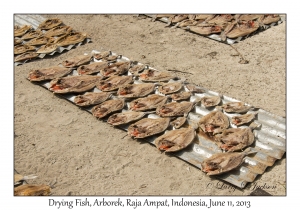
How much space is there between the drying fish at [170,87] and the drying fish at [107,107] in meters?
0.77

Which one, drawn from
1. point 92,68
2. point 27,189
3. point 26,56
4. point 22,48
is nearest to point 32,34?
point 22,48

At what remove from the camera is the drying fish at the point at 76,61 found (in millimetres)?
9359

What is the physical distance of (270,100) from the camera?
777cm

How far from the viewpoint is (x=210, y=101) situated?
24.8 feet

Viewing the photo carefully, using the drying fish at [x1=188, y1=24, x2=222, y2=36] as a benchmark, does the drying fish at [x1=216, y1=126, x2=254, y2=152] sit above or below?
below

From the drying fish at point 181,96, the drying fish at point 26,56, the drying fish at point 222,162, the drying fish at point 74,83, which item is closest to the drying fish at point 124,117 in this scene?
the drying fish at point 181,96

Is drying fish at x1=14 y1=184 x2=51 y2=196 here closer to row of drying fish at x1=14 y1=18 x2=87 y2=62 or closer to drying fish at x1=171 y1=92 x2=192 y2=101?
drying fish at x1=171 y1=92 x2=192 y2=101

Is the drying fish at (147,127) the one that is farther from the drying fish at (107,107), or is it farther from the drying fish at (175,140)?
the drying fish at (107,107)

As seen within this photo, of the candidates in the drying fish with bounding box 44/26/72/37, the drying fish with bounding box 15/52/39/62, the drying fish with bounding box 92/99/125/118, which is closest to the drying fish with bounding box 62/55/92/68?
the drying fish with bounding box 15/52/39/62

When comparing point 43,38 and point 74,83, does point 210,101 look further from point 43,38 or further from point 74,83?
point 43,38

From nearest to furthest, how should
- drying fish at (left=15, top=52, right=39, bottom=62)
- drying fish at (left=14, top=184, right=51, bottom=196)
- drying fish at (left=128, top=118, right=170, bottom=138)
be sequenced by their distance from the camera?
drying fish at (left=14, top=184, right=51, bottom=196) < drying fish at (left=128, top=118, right=170, bottom=138) < drying fish at (left=15, top=52, right=39, bottom=62)

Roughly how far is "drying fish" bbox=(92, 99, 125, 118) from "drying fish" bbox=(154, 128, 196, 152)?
1164 mm

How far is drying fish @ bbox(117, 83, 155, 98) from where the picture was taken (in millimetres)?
8000
